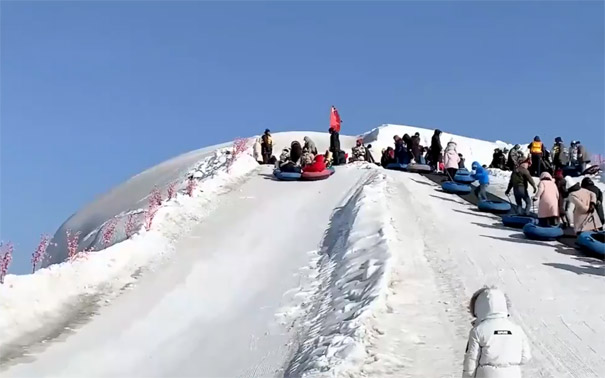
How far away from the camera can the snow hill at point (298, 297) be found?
33.6 ft

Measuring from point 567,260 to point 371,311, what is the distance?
6072 millimetres

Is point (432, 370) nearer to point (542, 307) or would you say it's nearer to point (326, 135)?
point (542, 307)

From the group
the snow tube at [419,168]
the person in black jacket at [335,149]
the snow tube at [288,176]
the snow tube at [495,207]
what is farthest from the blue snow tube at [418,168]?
the snow tube at [495,207]

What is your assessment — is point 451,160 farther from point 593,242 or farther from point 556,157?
point 593,242

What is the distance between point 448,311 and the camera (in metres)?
11.5

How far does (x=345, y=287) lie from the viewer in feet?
41.6

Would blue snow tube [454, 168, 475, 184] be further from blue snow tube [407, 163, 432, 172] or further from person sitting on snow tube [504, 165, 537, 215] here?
person sitting on snow tube [504, 165, 537, 215]

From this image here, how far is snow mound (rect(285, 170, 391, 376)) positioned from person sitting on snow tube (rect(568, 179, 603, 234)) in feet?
14.0

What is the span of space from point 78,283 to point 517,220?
1040 centimetres

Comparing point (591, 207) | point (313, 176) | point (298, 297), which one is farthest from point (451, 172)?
point (298, 297)

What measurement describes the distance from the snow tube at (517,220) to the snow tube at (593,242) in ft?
8.13

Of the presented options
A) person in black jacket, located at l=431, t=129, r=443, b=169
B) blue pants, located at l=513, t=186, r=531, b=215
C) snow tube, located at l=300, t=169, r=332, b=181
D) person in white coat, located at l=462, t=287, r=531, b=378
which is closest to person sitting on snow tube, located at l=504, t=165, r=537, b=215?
blue pants, located at l=513, t=186, r=531, b=215

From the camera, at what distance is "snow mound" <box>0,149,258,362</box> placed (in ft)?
38.5

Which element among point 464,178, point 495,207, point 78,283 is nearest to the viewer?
point 78,283
